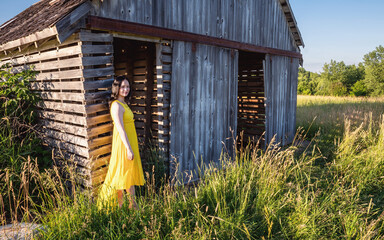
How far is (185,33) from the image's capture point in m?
5.82

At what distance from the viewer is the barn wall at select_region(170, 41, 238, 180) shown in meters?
5.83

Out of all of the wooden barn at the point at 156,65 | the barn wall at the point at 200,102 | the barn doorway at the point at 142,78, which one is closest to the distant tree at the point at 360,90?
the wooden barn at the point at 156,65

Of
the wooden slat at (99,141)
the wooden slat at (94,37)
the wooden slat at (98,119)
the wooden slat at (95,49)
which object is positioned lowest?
the wooden slat at (99,141)

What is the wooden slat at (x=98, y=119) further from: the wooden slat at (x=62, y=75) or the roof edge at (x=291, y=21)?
the roof edge at (x=291, y=21)

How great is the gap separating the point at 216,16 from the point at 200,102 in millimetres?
2228

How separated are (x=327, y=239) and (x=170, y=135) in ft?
11.2

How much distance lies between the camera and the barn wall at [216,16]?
16.0 ft

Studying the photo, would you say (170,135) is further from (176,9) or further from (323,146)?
(323,146)

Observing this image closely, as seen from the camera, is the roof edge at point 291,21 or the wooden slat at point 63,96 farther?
the roof edge at point 291,21

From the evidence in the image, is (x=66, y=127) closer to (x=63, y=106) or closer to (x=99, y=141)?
(x=63, y=106)

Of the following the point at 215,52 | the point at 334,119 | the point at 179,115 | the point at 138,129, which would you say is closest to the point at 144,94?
the point at 138,129

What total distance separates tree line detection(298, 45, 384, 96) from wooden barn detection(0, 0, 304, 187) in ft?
121

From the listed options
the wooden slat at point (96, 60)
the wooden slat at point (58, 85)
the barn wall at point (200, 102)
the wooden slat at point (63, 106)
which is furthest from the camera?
the barn wall at point (200, 102)

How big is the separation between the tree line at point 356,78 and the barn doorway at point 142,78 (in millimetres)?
39313
